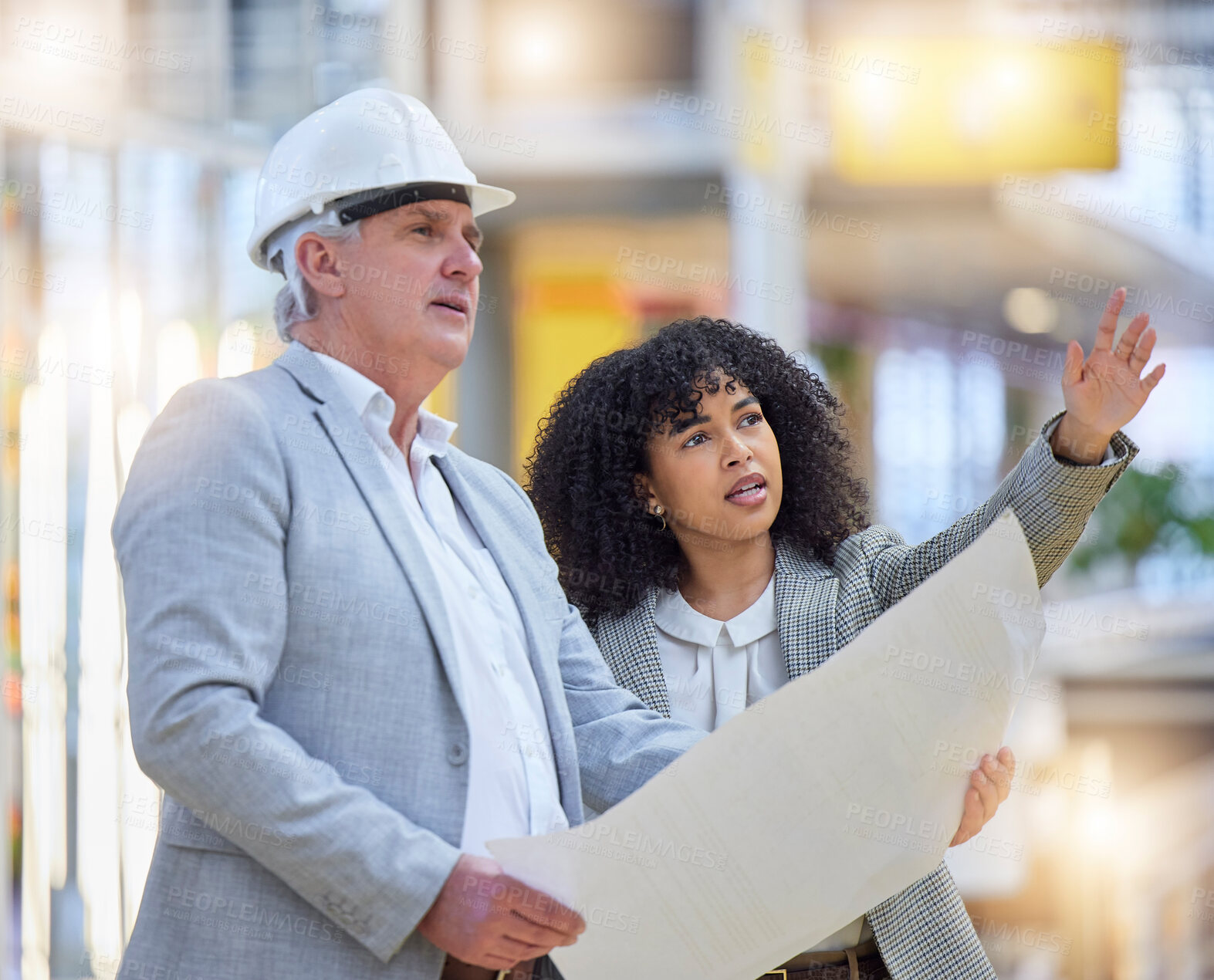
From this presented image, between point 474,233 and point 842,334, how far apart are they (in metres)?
8.99

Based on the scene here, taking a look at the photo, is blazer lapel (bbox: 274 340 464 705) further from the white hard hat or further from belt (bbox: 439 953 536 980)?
belt (bbox: 439 953 536 980)

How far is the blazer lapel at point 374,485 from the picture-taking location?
1601 mm

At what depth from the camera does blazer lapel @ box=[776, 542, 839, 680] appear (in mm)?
2021

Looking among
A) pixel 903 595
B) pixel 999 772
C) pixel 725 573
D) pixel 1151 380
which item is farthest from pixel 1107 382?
pixel 725 573

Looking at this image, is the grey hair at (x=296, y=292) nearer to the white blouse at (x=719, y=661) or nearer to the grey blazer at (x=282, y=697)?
the grey blazer at (x=282, y=697)

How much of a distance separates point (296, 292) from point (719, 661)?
0.82m

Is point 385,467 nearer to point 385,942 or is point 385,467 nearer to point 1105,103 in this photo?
point 385,942

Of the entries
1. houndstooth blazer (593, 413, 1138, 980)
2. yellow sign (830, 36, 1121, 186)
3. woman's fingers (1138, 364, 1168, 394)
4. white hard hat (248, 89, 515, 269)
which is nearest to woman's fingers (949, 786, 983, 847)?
houndstooth blazer (593, 413, 1138, 980)

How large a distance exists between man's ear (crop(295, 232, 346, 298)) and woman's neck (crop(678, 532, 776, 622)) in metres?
0.70

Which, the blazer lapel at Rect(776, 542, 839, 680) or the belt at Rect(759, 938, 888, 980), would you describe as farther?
the blazer lapel at Rect(776, 542, 839, 680)

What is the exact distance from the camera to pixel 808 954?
1939 millimetres

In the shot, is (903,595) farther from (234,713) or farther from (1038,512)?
(234,713)

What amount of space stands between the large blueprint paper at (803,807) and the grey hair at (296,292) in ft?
2.47

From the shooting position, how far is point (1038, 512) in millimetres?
1912
